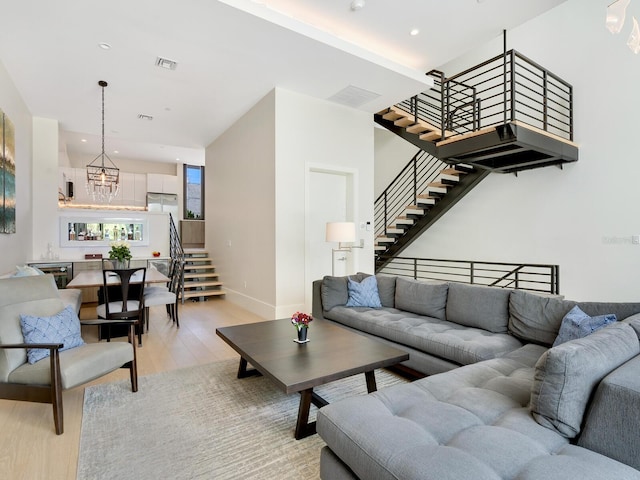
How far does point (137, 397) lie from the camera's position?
2.70 m

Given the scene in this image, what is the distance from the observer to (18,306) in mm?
2529

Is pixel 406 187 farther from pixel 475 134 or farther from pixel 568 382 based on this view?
pixel 568 382

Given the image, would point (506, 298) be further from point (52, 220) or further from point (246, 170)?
point (52, 220)

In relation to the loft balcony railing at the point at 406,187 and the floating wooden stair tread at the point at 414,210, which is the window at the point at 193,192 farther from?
the floating wooden stair tread at the point at 414,210

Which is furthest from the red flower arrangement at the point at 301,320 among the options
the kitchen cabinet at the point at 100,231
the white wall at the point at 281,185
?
the kitchen cabinet at the point at 100,231

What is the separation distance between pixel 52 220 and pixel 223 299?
11.4 feet

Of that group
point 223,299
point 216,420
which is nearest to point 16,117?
point 223,299

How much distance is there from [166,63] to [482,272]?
6246mm

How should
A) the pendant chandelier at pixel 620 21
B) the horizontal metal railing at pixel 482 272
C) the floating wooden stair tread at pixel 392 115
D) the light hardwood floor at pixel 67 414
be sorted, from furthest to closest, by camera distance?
the floating wooden stair tread at pixel 392 115
the horizontal metal railing at pixel 482 272
the light hardwood floor at pixel 67 414
the pendant chandelier at pixel 620 21

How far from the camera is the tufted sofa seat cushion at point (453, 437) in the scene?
1.17 m

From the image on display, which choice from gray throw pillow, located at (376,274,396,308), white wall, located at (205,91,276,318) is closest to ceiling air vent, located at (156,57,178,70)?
white wall, located at (205,91,276,318)

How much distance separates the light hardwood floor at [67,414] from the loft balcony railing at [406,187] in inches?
182

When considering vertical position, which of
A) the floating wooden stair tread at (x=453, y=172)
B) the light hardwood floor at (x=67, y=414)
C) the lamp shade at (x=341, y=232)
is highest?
the floating wooden stair tread at (x=453, y=172)

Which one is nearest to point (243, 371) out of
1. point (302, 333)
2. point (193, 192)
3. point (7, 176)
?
point (302, 333)
